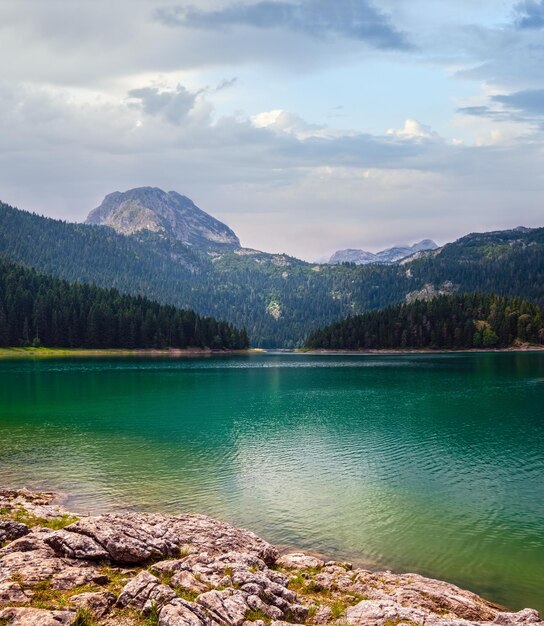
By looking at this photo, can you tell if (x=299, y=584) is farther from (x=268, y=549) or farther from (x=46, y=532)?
(x=46, y=532)

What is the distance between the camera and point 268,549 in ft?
81.4

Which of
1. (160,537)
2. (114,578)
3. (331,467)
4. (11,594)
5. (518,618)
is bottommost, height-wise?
(331,467)

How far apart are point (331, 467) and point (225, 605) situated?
30157 millimetres

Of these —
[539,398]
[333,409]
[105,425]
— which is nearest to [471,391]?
[539,398]

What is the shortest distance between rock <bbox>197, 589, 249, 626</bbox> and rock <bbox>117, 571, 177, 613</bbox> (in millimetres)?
1176

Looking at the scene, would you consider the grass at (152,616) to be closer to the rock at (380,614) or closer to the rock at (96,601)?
the rock at (96,601)

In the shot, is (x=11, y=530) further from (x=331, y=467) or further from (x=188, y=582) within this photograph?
(x=331, y=467)

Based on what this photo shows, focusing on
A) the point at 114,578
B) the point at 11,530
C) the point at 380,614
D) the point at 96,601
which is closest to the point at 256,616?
the point at 380,614

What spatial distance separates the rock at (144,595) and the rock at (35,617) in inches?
74.7

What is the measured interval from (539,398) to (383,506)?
6450cm

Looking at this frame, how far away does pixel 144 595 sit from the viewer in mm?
17375

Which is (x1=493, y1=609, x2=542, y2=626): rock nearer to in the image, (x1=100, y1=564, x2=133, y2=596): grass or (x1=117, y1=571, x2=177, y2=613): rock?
(x1=117, y1=571, x2=177, y2=613): rock

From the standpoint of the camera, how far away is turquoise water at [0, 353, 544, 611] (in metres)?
29.3

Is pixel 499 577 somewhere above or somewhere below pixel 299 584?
below
